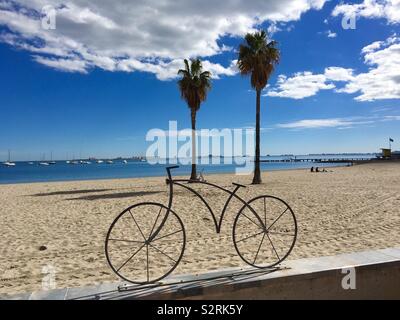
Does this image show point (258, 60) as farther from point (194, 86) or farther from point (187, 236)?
point (187, 236)

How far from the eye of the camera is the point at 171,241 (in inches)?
334

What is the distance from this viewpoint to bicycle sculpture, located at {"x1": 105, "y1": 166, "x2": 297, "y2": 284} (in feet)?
13.9

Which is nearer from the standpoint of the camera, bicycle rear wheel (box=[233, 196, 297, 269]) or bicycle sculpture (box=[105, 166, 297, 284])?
bicycle sculpture (box=[105, 166, 297, 284])

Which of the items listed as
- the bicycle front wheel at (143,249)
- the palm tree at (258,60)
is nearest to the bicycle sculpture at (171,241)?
the bicycle front wheel at (143,249)

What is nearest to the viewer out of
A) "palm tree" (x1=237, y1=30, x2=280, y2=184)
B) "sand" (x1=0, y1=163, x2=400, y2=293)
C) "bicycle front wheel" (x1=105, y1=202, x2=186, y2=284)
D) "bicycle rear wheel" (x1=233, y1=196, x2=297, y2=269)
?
"bicycle front wheel" (x1=105, y1=202, x2=186, y2=284)

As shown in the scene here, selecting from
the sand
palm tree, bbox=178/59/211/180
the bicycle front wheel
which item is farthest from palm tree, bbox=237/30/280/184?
the bicycle front wheel

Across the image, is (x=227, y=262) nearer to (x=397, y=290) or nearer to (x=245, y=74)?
(x=397, y=290)

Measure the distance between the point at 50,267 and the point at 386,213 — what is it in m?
10.4

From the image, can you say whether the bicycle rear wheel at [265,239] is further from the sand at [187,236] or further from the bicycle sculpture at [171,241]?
the sand at [187,236]

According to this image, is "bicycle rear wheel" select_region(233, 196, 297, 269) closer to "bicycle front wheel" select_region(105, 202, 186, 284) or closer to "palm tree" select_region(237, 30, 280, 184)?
"bicycle front wheel" select_region(105, 202, 186, 284)

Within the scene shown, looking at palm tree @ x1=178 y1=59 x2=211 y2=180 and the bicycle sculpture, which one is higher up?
palm tree @ x1=178 y1=59 x2=211 y2=180

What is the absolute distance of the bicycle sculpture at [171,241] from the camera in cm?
423
